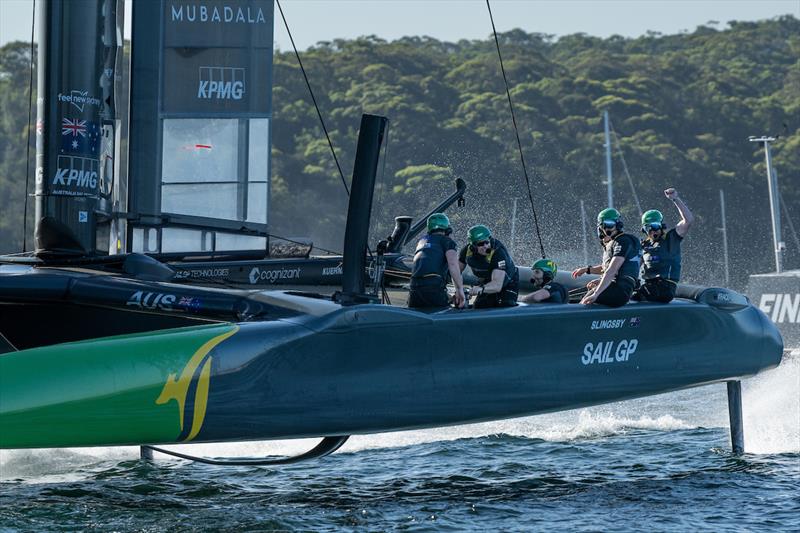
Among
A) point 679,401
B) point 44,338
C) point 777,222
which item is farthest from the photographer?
point 777,222

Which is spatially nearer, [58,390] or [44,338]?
[58,390]

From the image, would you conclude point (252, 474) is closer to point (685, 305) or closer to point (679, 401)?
point (685, 305)

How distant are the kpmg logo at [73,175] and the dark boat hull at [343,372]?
7.30ft

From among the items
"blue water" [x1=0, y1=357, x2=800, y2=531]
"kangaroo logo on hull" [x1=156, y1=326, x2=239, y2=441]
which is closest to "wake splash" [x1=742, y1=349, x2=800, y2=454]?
"blue water" [x1=0, y1=357, x2=800, y2=531]

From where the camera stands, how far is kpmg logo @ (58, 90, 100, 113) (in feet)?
28.5

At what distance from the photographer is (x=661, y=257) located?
28.3ft

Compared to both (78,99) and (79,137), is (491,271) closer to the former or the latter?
(79,137)

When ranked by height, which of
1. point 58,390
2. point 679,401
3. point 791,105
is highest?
point 791,105

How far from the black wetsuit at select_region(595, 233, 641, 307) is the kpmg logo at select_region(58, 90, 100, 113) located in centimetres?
347

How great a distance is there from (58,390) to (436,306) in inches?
88.6

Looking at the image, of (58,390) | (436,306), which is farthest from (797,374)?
(58,390)

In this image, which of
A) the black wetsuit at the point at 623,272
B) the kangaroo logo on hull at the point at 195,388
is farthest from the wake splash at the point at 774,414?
the kangaroo logo on hull at the point at 195,388

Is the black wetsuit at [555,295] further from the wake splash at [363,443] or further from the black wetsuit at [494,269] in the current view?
the wake splash at [363,443]

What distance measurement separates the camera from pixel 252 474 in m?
8.62
